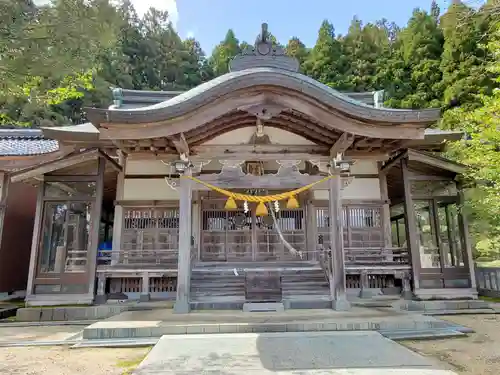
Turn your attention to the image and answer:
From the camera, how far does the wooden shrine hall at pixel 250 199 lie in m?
7.14

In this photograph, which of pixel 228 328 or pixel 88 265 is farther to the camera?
pixel 88 265

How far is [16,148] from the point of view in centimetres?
1177

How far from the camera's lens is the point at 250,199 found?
7.93 m

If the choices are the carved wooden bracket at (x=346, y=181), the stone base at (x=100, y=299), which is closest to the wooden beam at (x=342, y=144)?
the carved wooden bracket at (x=346, y=181)

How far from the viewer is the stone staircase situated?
7.84 m

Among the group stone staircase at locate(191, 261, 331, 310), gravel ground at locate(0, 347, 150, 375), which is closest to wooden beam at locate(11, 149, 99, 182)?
stone staircase at locate(191, 261, 331, 310)

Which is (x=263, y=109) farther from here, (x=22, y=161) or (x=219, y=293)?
(x=22, y=161)

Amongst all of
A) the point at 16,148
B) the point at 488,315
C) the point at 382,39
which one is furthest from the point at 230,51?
the point at 488,315

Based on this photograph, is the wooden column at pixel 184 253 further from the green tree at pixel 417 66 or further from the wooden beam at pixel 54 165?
the green tree at pixel 417 66

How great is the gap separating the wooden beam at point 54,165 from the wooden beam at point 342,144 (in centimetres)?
607

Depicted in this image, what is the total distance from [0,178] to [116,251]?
4.67 m

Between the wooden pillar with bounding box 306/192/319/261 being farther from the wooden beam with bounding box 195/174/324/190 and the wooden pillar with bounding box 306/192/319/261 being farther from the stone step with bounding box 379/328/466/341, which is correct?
the stone step with bounding box 379/328/466/341

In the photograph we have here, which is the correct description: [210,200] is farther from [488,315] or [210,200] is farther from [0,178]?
[488,315]

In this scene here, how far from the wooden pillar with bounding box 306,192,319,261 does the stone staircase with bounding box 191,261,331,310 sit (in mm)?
503
